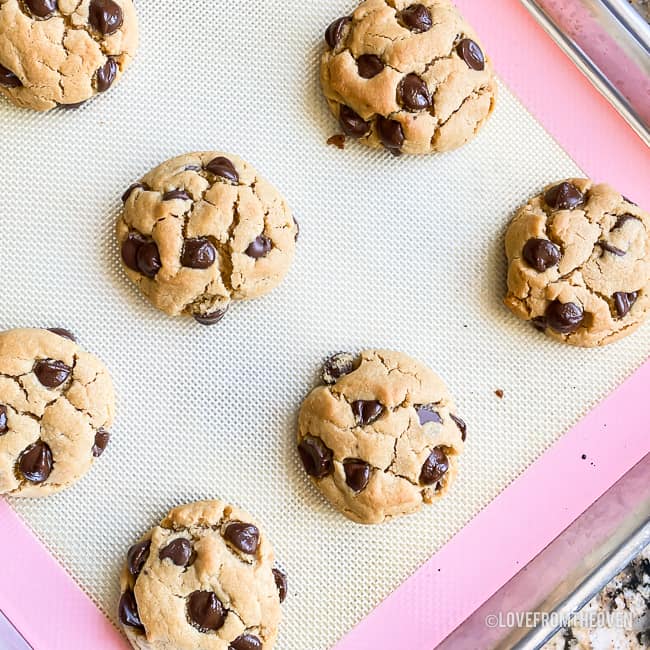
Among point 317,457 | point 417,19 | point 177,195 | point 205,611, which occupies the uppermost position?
point 417,19

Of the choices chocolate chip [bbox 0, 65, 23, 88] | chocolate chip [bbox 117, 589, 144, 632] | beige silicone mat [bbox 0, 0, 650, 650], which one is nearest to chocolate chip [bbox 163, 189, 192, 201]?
beige silicone mat [bbox 0, 0, 650, 650]

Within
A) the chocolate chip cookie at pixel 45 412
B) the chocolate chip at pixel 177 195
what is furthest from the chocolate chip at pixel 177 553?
the chocolate chip at pixel 177 195

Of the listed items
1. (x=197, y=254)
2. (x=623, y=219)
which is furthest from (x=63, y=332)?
(x=623, y=219)

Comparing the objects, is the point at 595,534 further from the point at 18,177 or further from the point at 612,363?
the point at 18,177

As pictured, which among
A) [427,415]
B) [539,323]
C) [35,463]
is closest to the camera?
[35,463]

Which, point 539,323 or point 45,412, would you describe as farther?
point 539,323

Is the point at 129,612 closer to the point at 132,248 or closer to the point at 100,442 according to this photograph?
the point at 100,442

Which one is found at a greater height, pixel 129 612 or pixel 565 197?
pixel 565 197

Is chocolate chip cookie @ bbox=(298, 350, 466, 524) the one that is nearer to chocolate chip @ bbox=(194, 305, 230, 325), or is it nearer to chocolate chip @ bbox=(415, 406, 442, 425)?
chocolate chip @ bbox=(415, 406, 442, 425)
